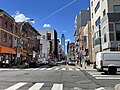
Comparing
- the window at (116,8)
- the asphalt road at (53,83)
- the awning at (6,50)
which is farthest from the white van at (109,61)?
the awning at (6,50)

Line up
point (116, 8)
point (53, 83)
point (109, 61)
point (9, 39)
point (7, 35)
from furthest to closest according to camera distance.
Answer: point (9, 39) → point (7, 35) → point (116, 8) → point (109, 61) → point (53, 83)

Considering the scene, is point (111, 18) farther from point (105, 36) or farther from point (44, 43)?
point (44, 43)

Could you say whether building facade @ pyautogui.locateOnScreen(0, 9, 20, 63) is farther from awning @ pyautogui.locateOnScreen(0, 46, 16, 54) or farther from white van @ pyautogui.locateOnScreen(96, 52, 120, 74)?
white van @ pyautogui.locateOnScreen(96, 52, 120, 74)

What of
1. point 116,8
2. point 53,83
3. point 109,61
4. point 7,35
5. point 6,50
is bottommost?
point 53,83

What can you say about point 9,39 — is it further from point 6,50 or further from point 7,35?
point 6,50

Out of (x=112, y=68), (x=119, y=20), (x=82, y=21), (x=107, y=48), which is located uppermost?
(x=82, y=21)

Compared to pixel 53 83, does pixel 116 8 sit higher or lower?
higher

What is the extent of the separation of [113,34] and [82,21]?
7807cm

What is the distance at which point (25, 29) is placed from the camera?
244ft

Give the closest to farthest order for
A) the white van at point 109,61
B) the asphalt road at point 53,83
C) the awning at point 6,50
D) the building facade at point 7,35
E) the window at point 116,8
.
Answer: the asphalt road at point 53,83
the white van at point 109,61
the window at point 116,8
the awning at point 6,50
the building facade at point 7,35

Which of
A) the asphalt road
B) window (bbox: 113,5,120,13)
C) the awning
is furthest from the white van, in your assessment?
the awning

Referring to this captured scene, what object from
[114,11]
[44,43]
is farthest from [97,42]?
[44,43]

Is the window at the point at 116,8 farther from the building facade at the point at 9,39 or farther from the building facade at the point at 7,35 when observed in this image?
the building facade at the point at 7,35

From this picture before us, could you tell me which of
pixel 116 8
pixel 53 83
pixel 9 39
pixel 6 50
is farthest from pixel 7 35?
pixel 53 83
